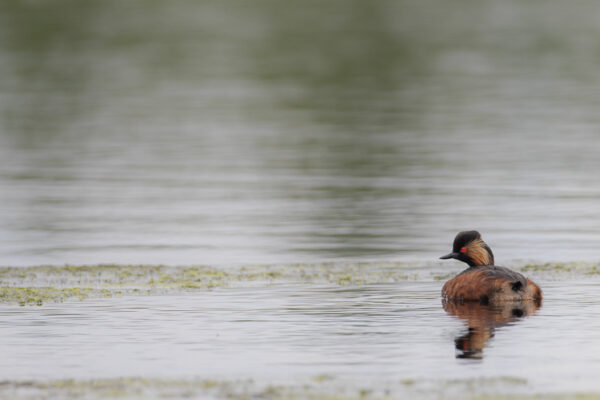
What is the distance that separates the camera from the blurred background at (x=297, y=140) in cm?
2664

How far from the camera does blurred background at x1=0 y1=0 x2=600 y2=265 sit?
26641mm

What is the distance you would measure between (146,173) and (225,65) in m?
36.8

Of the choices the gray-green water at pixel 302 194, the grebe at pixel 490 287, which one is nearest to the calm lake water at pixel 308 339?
the gray-green water at pixel 302 194

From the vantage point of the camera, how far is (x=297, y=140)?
44094mm

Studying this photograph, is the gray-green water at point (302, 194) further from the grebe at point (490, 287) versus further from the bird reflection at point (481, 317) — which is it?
the grebe at point (490, 287)

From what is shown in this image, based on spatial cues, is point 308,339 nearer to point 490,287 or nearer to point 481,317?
point 481,317

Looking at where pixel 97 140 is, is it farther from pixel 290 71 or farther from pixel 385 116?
pixel 290 71

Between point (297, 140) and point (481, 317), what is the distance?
26588 mm

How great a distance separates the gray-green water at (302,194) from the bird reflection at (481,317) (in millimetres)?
163

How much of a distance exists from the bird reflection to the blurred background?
16.5 ft

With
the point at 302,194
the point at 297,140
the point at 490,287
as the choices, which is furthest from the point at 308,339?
the point at 297,140

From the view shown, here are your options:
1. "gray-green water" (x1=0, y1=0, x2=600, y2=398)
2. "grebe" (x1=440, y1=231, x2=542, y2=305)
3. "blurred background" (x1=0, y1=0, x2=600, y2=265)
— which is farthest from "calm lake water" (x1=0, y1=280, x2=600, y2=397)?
"blurred background" (x1=0, y1=0, x2=600, y2=265)

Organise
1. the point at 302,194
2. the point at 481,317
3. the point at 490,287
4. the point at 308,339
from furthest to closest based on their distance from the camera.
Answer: the point at 302,194 < the point at 490,287 < the point at 481,317 < the point at 308,339

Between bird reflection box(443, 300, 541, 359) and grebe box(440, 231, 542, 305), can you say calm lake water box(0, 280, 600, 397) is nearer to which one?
bird reflection box(443, 300, 541, 359)
